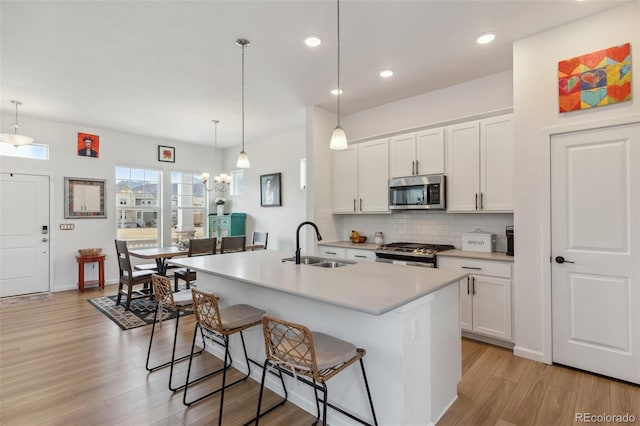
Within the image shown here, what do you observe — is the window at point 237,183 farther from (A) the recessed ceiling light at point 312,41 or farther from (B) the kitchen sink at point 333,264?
(B) the kitchen sink at point 333,264

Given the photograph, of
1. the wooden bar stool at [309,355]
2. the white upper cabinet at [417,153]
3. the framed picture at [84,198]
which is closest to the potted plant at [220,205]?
the framed picture at [84,198]

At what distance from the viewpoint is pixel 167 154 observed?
6.83m

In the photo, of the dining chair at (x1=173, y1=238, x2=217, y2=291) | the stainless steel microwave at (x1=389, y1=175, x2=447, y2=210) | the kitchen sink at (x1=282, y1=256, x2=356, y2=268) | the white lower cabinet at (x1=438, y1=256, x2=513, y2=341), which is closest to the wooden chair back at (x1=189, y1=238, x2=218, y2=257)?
the dining chair at (x1=173, y1=238, x2=217, y2=291)

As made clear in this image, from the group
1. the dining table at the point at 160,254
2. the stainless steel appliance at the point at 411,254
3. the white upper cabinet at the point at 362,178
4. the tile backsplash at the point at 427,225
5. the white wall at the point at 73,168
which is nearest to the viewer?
the stainless steel appliance at the point at 411,254

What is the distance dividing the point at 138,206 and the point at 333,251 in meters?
4.48

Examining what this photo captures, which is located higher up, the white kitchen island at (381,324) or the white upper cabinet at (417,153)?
the white upper cabinet at (417,153)

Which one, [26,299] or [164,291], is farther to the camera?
[26,299]

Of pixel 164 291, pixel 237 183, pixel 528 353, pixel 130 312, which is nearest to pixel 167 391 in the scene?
pixel 164 291

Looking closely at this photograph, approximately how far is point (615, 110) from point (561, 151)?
1.45ft

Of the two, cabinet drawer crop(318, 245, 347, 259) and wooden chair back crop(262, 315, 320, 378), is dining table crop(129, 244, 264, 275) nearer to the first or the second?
cabinet drawer crop(318, 245, 347, 259)

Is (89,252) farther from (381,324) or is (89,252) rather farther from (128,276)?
(381,324)

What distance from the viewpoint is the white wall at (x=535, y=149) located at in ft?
8.79

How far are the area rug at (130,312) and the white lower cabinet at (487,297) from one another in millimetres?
3434

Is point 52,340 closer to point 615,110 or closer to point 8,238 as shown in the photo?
point 8,238
